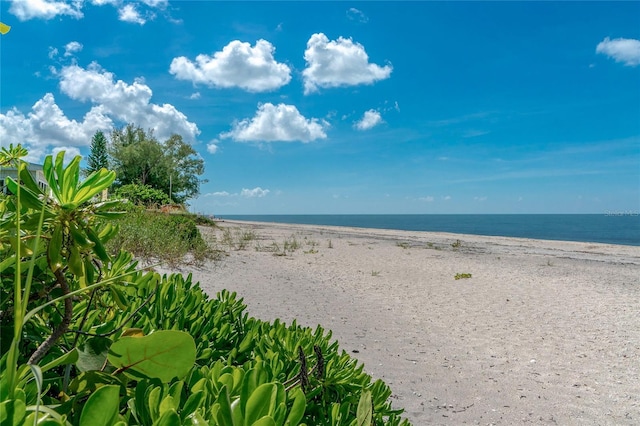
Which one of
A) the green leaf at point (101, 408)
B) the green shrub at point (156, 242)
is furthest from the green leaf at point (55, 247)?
the green shrub at point (156, 242)

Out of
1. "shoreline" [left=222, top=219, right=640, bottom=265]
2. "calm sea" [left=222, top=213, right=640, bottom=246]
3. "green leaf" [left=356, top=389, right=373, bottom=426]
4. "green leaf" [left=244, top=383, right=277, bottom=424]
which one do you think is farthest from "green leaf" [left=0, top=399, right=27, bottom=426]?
"calm sea" [left=222, top=213, right=640, bottom=246]

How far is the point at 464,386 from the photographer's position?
165 inches

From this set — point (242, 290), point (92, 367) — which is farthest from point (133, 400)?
point (242, 290)

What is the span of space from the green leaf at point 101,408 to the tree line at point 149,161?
30515mm

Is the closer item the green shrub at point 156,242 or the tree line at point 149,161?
the green shrub at point 156,242

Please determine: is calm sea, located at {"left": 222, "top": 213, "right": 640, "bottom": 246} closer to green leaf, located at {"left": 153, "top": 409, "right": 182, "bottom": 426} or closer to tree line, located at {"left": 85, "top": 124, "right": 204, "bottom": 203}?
tree line, located at {"left": 85, "top": 124, "right": 204, "bottom": 203}

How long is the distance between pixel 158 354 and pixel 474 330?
608 centimetres

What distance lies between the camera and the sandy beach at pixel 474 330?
3881mm

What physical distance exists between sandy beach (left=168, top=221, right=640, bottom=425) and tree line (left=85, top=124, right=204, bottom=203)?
2341 centimetres

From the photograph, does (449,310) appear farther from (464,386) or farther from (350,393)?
(350,393)

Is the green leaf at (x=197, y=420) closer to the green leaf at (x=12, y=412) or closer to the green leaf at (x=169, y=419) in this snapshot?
the green leaf at (x=169, y=419)

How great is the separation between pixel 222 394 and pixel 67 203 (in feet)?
1.45

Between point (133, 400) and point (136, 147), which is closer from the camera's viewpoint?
point (133, 400)

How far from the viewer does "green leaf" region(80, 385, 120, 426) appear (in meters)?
0.58
